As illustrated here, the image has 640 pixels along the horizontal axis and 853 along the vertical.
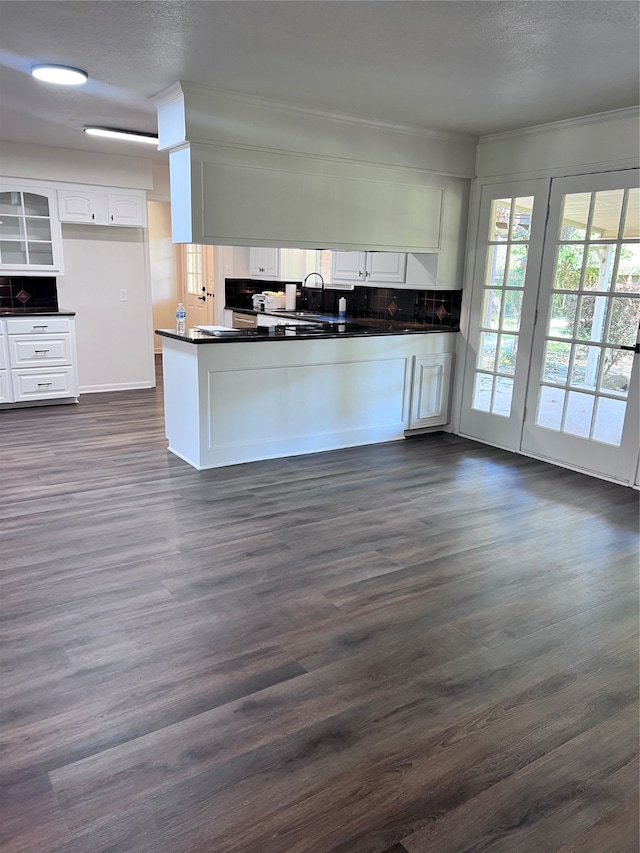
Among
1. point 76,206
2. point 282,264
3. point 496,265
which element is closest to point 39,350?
point 76,206

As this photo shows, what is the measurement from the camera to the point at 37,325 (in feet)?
19.6

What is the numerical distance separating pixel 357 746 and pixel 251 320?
596 cm

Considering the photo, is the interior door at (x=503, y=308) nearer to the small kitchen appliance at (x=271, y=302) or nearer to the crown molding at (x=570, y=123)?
the crown molding at (x=570, y=123)

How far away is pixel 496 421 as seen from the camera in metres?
5.23

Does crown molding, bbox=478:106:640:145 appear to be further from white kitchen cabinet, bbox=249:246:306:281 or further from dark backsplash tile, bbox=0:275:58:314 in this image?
dark backsplash tile, bbox=0:275:58:314

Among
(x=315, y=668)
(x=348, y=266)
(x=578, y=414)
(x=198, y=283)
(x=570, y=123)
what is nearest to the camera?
(x=315, y=668)

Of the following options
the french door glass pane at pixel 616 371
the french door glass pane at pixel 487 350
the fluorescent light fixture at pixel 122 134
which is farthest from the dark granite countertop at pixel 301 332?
the fluorescent light fixture at pixel 122 134

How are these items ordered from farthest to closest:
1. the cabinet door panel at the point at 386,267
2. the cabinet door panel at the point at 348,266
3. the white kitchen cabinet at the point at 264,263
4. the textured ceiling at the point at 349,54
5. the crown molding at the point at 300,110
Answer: the white kitchen cabinet at the point at 264,263, the cabinet door panel at the point at 348,266, the cabinet door panel at the point at 386,267, the crown molding at the point at 300,110, the textured ceiling at the point at 349,54

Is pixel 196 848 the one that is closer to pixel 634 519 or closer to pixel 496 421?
pixel 634 519

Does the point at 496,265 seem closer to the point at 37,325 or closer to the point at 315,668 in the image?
the point at 315,668

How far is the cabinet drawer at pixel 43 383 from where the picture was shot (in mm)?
5969

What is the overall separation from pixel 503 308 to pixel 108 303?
4.28 metres

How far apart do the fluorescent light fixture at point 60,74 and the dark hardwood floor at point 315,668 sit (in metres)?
2.43

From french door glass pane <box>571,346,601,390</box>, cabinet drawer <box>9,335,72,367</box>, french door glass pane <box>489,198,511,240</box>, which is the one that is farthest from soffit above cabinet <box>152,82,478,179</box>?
cabinet drawer <box>9,335,72,367</box>
